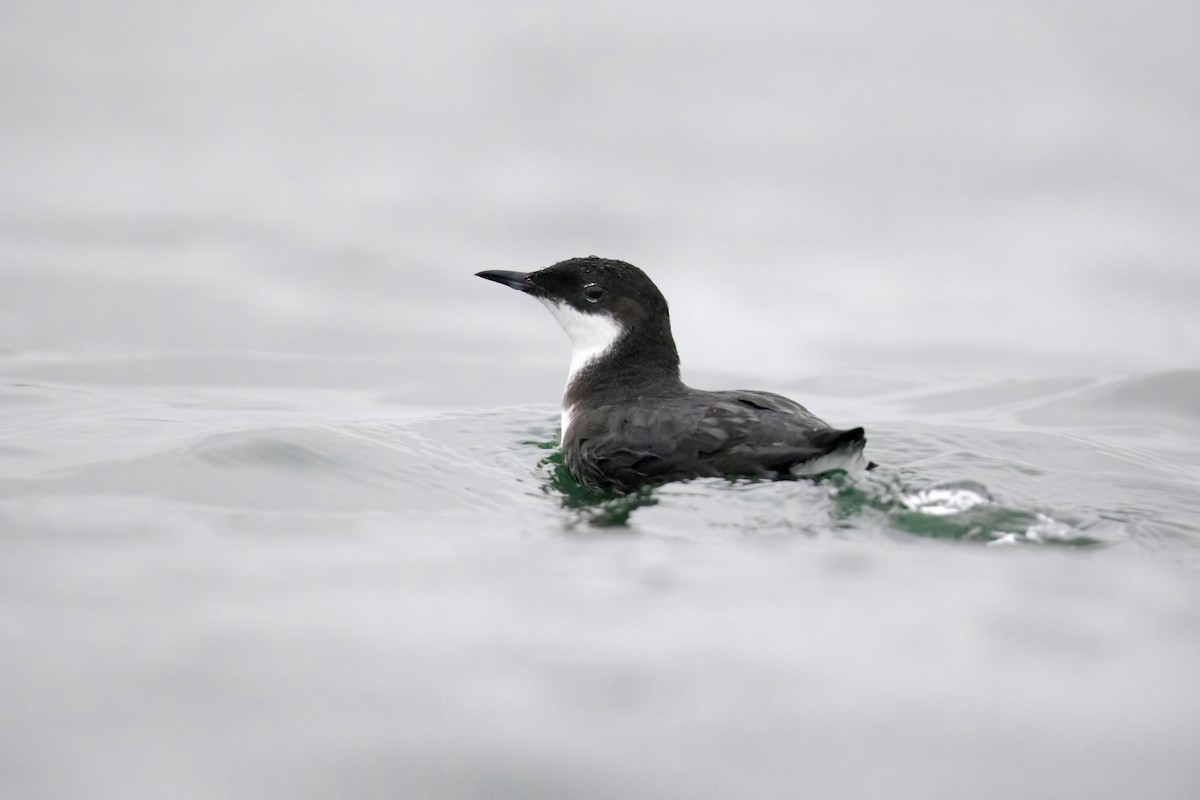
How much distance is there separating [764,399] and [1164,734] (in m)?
2.92

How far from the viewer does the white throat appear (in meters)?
7.01

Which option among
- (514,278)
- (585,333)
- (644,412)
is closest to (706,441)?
(644,412)

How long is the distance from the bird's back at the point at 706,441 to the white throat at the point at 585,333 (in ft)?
2.47

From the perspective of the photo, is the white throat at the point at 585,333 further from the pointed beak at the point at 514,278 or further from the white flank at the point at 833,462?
the white flank at the point at 833,462

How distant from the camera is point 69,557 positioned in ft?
14.9

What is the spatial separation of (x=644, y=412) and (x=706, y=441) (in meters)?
0.49

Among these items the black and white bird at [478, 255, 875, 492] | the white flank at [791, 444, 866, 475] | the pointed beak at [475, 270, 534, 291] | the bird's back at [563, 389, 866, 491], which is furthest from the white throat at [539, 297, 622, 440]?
the white flank at [791, 444, 866, 475]

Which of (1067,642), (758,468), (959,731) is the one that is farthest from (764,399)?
(959,731)

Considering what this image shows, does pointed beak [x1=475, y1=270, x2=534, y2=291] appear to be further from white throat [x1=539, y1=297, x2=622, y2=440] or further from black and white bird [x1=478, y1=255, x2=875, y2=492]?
white throat [x1=539, y1=297, x2=622, y2=440]

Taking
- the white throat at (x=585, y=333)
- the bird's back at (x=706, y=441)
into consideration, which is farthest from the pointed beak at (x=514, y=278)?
the bird's back at (x=706, y=441)

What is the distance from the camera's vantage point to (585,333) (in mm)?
7117

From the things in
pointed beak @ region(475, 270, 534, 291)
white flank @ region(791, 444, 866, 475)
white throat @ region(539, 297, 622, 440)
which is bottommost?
white flank @ region(791, 444, 866, 475)

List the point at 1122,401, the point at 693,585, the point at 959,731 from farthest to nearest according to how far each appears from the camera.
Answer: the point at 1122,401
the point at 693,585
the point at 959,731

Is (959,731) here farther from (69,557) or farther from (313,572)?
(69,557)
